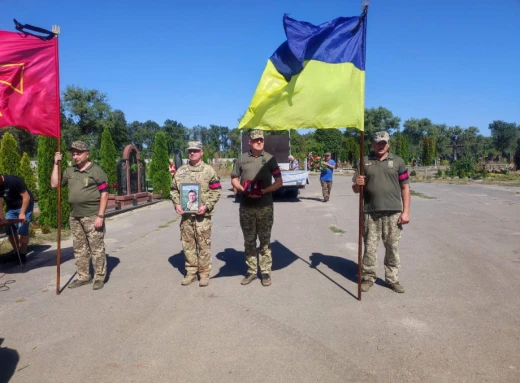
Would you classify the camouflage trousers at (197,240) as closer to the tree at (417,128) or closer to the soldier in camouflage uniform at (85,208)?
the soldier in camouflage uniform at (85,208)

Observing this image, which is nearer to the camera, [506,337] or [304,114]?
[506,337]

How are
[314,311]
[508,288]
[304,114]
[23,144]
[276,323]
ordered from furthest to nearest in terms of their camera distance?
[23,144], [508,288], [304,114], [314,311], [276,323]

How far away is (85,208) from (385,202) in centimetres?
380

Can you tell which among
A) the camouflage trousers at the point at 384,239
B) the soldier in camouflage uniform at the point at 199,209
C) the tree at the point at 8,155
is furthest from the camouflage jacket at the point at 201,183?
the tree at the point at 8,155

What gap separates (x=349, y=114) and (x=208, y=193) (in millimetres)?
2056

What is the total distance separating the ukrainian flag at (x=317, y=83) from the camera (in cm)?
436

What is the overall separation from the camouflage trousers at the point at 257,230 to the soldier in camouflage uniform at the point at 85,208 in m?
1.87

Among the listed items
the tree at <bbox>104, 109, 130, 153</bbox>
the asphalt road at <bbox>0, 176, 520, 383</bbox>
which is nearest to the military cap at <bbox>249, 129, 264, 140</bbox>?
the asphalt road at <bbox>0, 176, 520, 383</bbox>

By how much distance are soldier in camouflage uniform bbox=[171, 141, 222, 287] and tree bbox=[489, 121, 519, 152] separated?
95549mm

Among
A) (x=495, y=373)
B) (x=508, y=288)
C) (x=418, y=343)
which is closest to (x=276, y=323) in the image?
(x=418, y=343)

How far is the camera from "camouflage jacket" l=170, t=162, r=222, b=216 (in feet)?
16.5

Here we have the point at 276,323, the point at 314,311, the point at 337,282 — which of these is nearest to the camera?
the point at 276,323

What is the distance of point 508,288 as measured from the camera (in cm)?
478

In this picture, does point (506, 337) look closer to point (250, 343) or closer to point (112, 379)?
point (250, 343)
